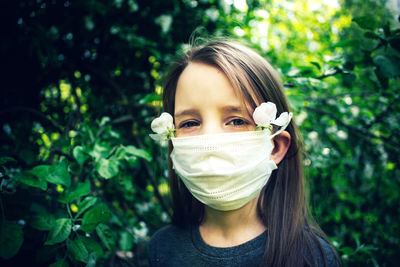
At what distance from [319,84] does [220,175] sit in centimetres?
94

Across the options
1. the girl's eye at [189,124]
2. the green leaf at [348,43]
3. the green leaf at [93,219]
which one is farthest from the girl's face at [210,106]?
the green leaf at [348,43]

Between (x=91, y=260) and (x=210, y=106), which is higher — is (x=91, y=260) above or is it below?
below

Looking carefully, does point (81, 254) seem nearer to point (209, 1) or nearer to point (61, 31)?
point (61, 31)

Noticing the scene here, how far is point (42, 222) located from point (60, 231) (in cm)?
9

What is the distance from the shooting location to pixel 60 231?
1.07 metres

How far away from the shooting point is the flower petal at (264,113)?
1065 mm

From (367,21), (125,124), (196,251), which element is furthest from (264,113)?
(125,124)

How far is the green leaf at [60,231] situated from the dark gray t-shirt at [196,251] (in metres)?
0.49

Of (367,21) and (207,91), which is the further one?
(367,21)

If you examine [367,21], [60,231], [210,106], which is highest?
[367,21]

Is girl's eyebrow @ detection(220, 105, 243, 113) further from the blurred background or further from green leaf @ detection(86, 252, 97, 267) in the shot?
green leaf @ detection(86, 252, 97, 267)

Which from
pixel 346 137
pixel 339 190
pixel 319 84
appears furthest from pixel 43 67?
pixel 339 190

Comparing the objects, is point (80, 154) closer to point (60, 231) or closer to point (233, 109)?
point (60, 231)

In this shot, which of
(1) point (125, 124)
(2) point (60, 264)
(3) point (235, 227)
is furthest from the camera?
(1) point (125, 124)
